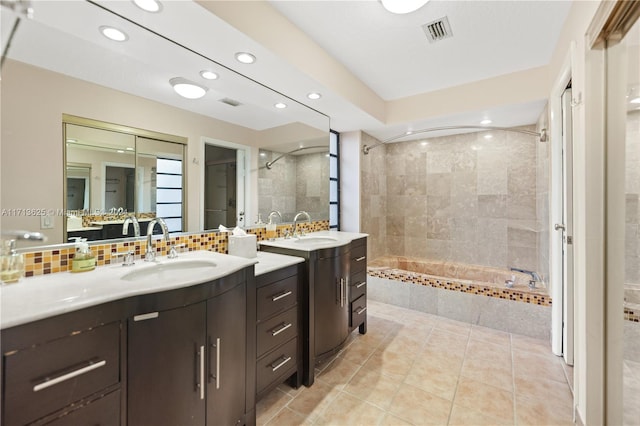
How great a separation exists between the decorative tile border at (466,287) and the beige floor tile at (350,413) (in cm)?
165

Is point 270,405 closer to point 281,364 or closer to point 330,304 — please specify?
point 281,364

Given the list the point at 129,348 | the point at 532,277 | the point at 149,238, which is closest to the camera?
the point at 129,348

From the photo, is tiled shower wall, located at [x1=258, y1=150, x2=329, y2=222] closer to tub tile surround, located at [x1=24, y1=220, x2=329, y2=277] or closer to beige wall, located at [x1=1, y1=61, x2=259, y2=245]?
tub tile surround, located at [x1=24, y1=220, x2=329, y2=277]

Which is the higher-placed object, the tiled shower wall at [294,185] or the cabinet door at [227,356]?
the tiled shower wall at [294,185]

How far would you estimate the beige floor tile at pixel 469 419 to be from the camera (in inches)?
59.5

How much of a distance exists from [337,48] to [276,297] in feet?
6.23

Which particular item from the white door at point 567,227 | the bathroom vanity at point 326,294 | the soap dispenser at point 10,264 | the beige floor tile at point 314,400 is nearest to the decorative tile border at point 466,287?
the white door at point 567,227

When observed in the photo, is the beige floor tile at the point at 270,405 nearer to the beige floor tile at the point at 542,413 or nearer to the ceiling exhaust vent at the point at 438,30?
the beige floor tile at the point at 542,413

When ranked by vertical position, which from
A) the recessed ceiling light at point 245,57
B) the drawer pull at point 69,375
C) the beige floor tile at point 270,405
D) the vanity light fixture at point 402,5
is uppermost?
the vanity light fixture at point 402,5

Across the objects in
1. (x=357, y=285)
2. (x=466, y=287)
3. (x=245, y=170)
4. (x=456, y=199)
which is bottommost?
(x=466, y=287)

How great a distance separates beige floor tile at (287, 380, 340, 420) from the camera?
1599 millimetres

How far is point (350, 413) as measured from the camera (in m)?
1.58

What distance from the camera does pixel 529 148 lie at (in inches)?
130

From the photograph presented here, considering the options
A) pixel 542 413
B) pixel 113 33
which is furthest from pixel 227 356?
pixel 542 413
